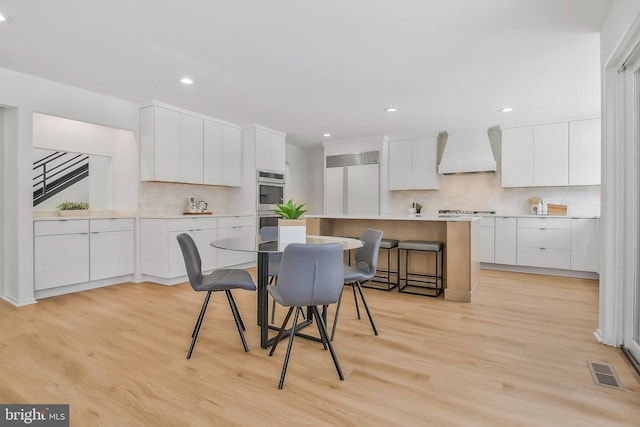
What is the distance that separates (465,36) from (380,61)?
0.78 meters

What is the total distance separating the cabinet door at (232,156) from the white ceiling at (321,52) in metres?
0.87

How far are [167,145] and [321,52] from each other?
270 centimetres

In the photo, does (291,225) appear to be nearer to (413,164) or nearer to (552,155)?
(413,164)

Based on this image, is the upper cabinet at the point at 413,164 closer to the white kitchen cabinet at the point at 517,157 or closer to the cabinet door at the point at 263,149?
the white kitchen cabinet at the point at 517,157

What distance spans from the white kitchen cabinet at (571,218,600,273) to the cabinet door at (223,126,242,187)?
16.9 ft

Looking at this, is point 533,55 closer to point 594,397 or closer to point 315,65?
point 315,65

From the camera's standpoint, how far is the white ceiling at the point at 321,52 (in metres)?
2.48

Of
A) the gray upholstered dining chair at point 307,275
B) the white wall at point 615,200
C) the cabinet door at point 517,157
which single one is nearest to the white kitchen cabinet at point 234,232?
the gray upholstered dining chair at point 307,275

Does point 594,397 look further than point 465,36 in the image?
No

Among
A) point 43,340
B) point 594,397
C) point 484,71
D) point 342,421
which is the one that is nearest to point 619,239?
point 594,397

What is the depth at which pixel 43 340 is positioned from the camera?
262 centimetres

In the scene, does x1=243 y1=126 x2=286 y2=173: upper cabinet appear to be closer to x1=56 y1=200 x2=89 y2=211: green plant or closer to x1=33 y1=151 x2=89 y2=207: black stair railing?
x1=33 y1=151 x2=89 y2=207: black stair railing

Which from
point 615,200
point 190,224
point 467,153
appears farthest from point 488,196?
point 190,224

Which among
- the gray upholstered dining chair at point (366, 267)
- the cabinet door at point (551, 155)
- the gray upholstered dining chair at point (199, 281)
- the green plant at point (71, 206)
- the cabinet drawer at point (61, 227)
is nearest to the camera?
the gray upholstered dining chair at point (199, 281)
